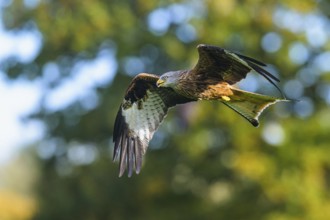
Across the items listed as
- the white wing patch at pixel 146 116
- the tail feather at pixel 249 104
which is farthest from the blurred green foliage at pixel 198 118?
the tail feather at pixel 249 104

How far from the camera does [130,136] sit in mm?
8711

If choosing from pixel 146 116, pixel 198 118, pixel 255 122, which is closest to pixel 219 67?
pixel 255 122

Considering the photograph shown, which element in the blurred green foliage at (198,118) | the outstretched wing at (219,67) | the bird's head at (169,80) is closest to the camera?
the outstretched wing at (219,67)

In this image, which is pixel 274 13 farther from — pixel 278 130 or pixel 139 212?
pixel 139 212

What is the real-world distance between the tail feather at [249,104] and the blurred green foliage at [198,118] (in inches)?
373

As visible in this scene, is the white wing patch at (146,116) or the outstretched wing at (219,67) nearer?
the outstretched wing at (219,67)

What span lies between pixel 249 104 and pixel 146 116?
1.62m

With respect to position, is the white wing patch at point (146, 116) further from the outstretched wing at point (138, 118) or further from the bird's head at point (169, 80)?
the bird's head at point (169, 80)

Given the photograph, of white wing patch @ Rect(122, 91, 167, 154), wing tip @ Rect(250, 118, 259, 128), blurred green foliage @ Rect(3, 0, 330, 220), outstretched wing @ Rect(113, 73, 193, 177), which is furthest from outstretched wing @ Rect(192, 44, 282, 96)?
blurred green foliage @ Rect(3, 0, 330, 220)

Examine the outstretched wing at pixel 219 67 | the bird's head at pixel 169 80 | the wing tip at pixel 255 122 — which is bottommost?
the wing tip at pixel 255 122

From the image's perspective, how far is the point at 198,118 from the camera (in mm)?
17828

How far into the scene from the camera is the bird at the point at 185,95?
697 centimetres

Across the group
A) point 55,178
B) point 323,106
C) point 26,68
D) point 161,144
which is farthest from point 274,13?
point 55,178

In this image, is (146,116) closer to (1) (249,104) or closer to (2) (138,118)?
(2) (138,118)
